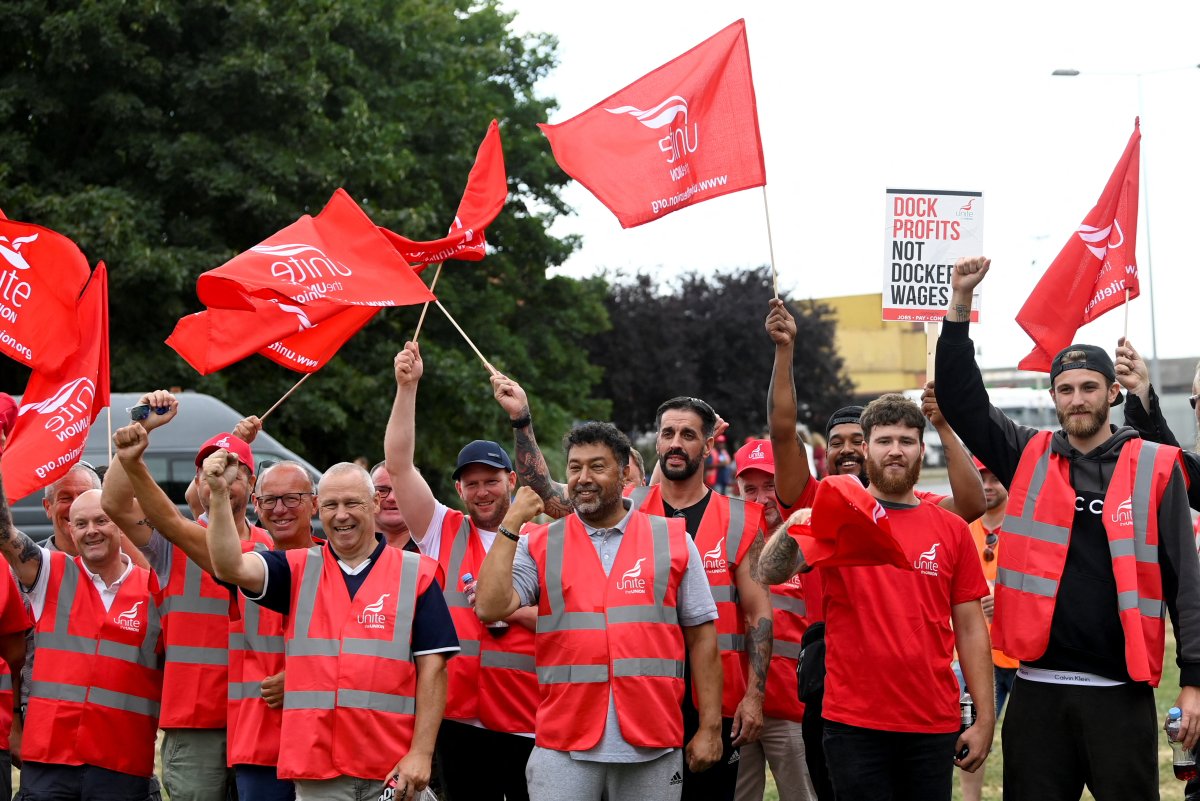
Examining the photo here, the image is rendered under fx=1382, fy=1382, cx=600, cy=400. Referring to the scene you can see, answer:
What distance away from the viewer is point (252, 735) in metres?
5.75

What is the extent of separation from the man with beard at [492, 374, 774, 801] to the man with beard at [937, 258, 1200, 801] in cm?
110

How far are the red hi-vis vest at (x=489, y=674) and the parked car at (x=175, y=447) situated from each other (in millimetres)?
10281

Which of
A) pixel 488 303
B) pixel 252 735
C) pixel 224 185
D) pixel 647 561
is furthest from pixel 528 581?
pixel 488 303

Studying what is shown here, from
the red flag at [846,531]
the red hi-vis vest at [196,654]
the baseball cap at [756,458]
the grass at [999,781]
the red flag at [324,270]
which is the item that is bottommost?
the grass at [999,781]

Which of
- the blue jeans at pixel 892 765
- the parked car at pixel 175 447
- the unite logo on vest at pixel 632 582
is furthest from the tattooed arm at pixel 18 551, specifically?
the parked car at pixel 175 447

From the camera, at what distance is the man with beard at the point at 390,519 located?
7047 mm

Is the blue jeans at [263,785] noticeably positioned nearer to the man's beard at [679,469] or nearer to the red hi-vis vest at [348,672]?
the red hi-vis vest at [348,672]

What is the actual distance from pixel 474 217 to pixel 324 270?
3.71ft

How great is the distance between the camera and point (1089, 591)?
18.2 feet

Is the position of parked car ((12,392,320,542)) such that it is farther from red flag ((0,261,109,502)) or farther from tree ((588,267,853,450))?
tree ((588,267,853,450))

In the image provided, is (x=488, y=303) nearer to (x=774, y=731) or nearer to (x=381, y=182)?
(x=381, y=182)

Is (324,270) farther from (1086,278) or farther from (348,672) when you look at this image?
(1086,278)

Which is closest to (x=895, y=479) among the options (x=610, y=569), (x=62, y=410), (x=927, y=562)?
(x=927, y=562)

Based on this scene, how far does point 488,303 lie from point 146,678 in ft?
77.3
